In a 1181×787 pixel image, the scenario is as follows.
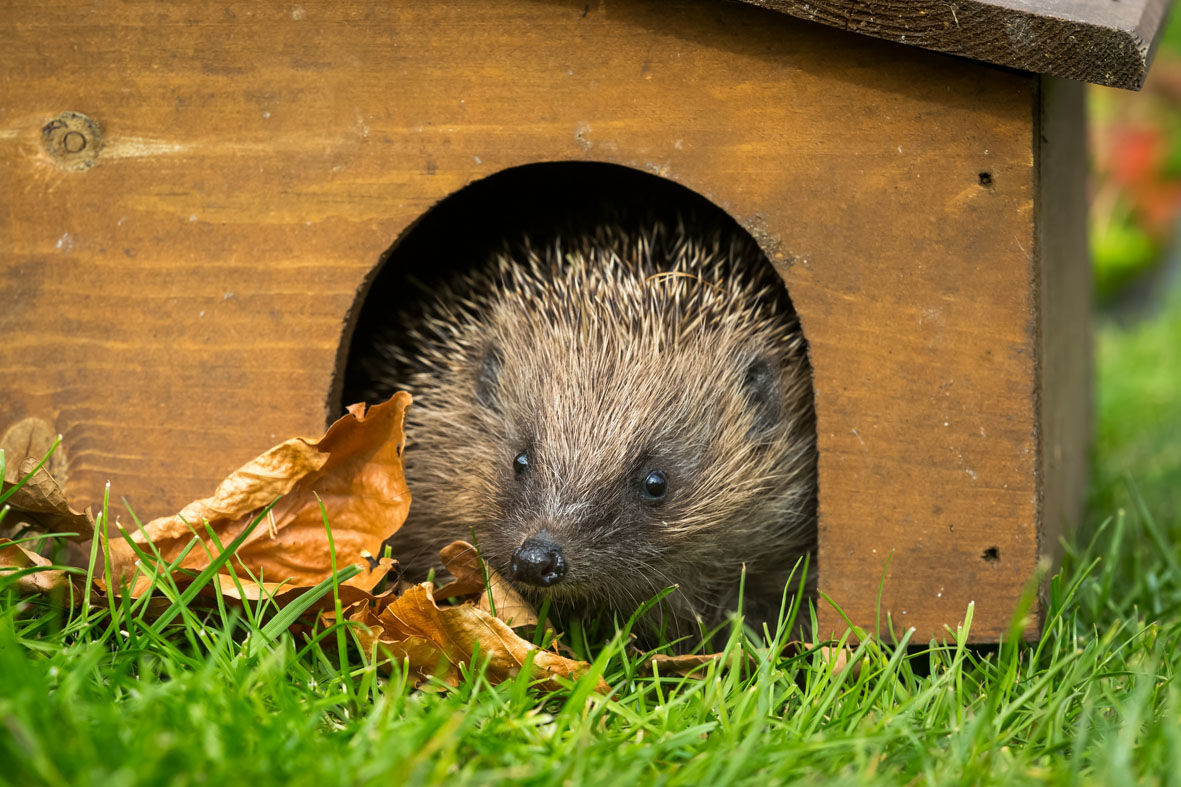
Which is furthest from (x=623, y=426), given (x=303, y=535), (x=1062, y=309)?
(x=1062, y=309)

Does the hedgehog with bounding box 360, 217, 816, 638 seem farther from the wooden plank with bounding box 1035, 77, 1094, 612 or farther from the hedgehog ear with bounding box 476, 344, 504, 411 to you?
the wooden plank with bounding box 1035, 77, 1094, 612

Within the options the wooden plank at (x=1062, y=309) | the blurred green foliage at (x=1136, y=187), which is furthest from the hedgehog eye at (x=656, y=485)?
the blurred green foliage at (x=1136, y=187)

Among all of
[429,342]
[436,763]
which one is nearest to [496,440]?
A: [429,342]

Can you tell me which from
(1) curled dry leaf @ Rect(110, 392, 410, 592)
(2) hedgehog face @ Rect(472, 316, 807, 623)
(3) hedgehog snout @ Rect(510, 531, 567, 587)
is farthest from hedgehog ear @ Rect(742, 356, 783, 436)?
(1) curled dry leaf @ Rect(110, 392, 410, 592)

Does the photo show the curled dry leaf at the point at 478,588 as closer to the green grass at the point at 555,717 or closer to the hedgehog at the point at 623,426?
the hedgehog at the point at 623,426

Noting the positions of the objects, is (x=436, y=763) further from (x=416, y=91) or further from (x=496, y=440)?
(x=416, y=91)
